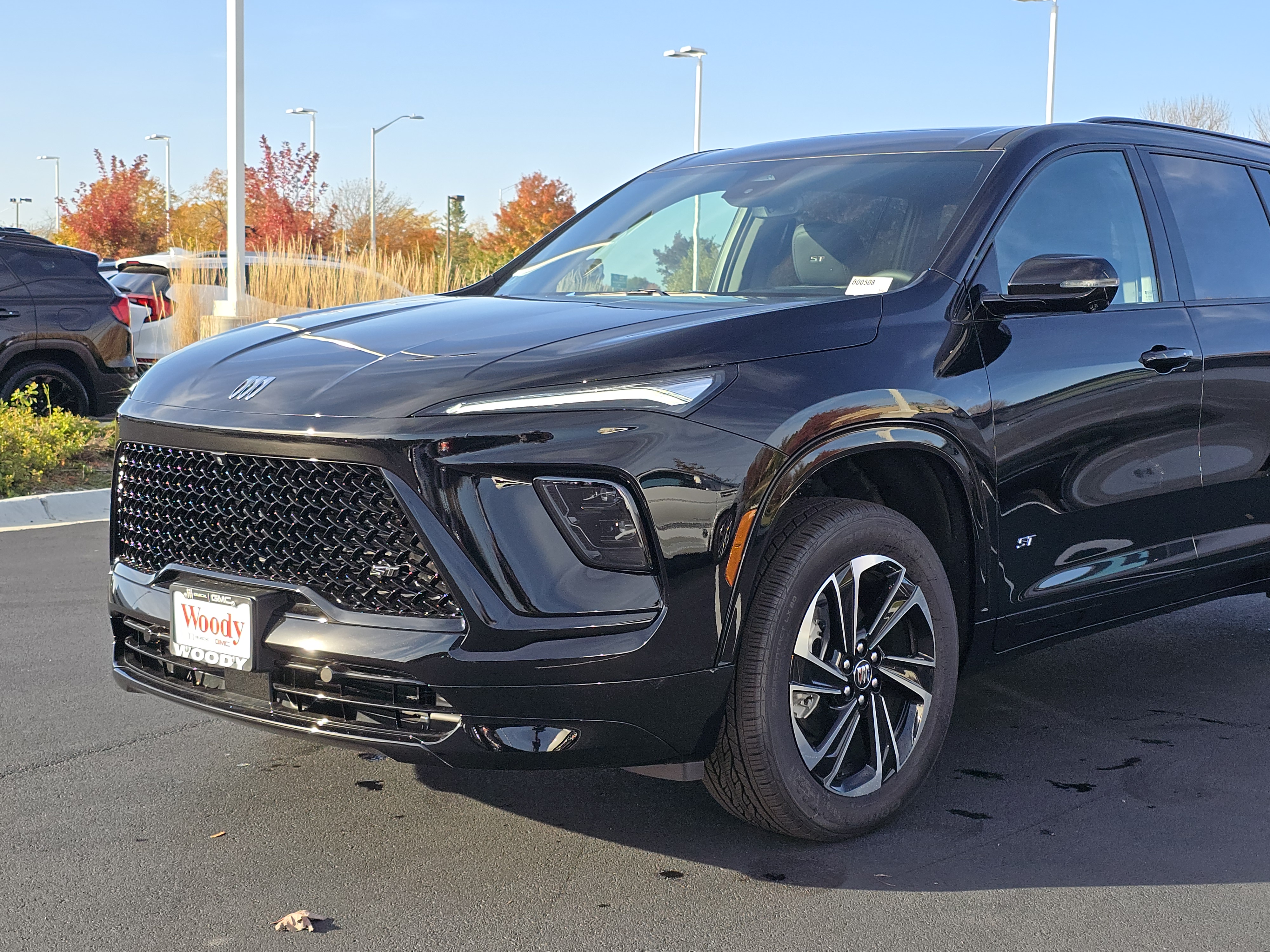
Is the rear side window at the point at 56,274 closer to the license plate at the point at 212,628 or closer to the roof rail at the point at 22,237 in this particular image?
the roof rail at the point at 22,237

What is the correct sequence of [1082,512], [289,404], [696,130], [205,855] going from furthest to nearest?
[696,130]
[1082,512]
[205,855]
[289,404]

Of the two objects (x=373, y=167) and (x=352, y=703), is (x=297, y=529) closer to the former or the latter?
(x=352, y=703)

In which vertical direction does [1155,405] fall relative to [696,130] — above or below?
below

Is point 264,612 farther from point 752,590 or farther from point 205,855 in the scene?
point 752,590

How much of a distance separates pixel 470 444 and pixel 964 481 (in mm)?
1361

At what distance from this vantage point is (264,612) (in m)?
3.01

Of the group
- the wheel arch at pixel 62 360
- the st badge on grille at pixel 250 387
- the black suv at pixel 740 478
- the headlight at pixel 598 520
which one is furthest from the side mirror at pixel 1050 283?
the wheel arch at pixel 62 360

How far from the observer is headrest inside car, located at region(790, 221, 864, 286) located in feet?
12.9

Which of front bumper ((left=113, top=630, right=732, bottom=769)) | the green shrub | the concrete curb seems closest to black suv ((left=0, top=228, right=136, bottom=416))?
the green shrub

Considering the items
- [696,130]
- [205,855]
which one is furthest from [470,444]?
[696,130]

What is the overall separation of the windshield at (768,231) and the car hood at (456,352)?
0.42 m

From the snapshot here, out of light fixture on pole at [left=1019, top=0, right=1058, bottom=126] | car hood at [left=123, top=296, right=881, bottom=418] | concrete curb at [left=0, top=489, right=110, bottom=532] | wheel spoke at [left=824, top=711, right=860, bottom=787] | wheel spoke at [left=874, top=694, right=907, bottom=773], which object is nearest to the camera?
car hood at [left=123, top=296, right=881, bottom=418]

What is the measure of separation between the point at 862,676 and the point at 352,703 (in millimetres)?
1243

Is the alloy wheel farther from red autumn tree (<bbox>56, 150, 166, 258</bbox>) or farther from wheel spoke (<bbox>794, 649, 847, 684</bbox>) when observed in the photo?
red autumn tree (<bbox>56, 150, 166, 258</bbox>)
